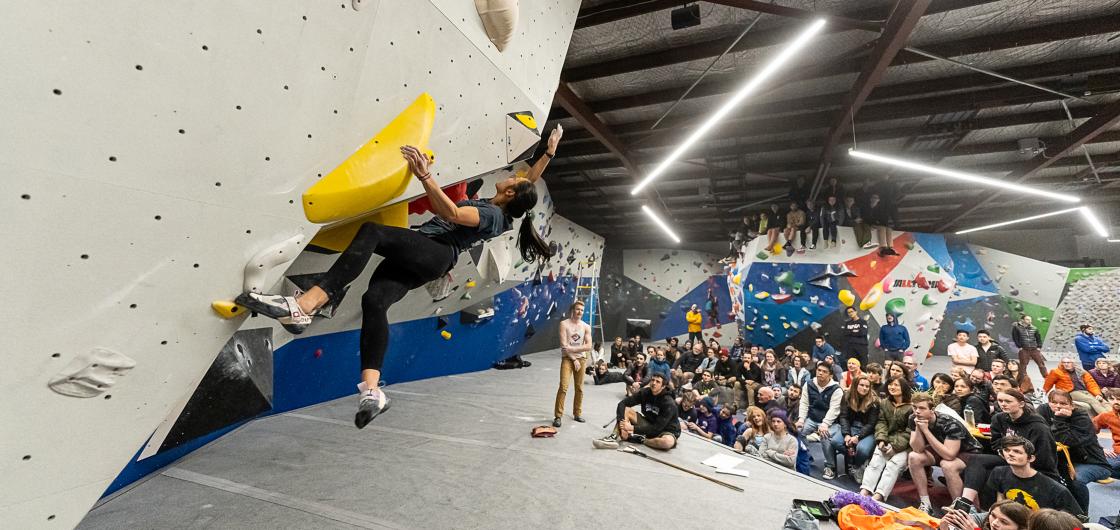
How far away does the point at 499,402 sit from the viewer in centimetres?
500

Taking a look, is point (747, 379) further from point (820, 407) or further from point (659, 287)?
point (659, 287)

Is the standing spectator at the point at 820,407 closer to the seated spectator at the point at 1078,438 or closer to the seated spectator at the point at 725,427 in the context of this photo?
the seated spectator at the point at 725,427

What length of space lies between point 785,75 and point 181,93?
4707 millimetres

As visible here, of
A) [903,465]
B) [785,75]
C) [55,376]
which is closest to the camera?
[55,376]

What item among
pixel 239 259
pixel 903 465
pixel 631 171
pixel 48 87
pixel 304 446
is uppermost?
pixel 631 171

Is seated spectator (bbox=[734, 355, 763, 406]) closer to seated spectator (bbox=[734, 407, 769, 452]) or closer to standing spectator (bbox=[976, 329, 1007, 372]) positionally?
seated spectator (bbox=[734, 407, 769, 452])

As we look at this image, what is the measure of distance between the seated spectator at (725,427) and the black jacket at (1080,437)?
2.22 meters

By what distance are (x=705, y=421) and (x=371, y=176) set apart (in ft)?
14.1

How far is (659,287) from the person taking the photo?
14.2 metres

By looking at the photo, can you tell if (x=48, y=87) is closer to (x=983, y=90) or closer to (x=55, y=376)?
(x=55, y=376)

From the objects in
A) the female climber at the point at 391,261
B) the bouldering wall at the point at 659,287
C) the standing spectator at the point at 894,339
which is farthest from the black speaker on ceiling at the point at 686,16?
the bouldering wall at the point at 659,287

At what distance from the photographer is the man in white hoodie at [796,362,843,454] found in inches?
147

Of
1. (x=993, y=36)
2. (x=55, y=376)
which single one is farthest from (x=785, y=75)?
(x=55, y=376)

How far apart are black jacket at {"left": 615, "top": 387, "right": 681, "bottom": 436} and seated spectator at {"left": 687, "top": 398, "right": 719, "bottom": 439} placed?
0.57 metres
